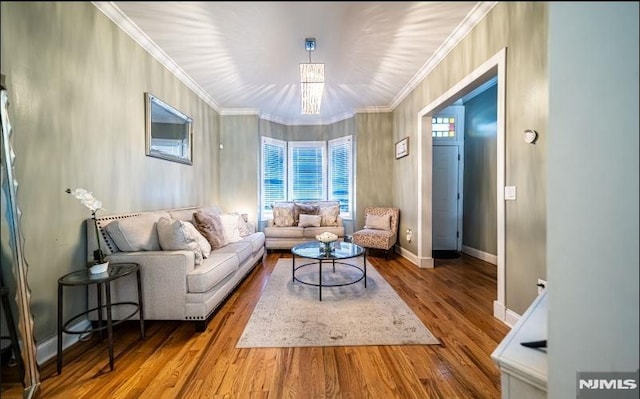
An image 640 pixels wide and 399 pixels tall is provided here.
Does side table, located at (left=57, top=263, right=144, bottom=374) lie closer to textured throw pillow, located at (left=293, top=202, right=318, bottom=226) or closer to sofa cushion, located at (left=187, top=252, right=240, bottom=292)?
sofa cushion, located at (left=187, top=252, right=240, bottom=292)

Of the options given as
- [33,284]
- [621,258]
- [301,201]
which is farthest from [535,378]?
[301,201]

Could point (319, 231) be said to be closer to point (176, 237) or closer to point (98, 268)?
point (176, 237)

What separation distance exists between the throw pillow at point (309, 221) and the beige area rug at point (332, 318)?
6.06 ft

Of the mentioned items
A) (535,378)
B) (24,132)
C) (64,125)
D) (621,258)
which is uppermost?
(64,125)

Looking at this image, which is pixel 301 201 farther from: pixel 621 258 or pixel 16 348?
pixel 621 258

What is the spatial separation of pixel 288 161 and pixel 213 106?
6.41 feet

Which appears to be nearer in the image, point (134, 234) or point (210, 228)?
point (134, 234)

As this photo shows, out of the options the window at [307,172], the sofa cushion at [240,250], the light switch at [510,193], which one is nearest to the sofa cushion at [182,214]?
the sofa cushion at [240,250]

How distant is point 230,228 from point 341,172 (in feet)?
9.91

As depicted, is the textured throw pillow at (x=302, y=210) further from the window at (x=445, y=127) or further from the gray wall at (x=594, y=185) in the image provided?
the gray wall at (x=594, y=185)

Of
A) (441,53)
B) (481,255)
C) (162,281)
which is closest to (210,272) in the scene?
(162,281)

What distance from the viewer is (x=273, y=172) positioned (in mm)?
5785

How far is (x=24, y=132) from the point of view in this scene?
163cm

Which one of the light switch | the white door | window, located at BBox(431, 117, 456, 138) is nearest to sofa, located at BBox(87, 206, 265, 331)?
the light switch
